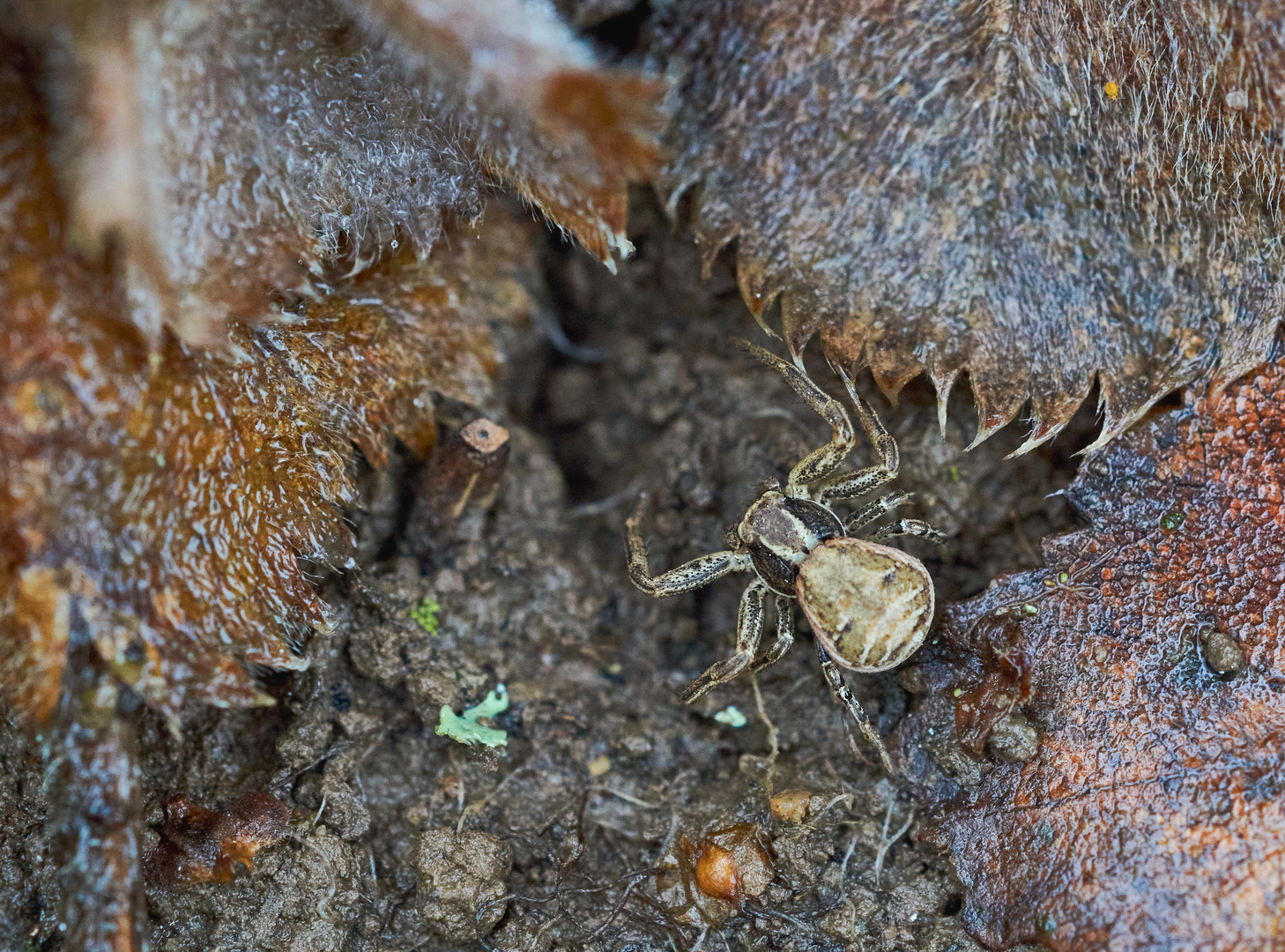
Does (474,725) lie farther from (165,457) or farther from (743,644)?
(165,457)

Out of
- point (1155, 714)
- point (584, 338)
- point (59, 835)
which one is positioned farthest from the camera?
point (584, 338)

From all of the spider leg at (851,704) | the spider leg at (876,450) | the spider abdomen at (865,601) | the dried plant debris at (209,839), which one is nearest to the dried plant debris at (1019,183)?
the spider leg at (876,450)

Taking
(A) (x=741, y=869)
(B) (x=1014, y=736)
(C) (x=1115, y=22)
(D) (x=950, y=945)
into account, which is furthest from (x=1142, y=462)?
(A) (x=741, y=869)

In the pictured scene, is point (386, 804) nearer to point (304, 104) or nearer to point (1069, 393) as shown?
point (304, 104)

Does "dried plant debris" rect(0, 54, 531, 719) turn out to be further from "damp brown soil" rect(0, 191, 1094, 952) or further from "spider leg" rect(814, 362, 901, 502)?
"spider leg" rect(814, 362, 901, 502)

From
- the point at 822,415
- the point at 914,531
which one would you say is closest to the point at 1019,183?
the point at 822,415
